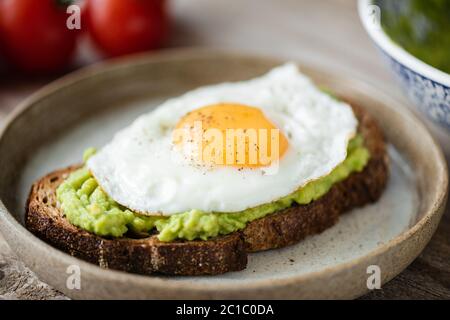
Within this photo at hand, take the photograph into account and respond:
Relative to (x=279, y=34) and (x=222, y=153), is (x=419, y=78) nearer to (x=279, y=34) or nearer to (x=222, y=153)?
(x=222, y=153)

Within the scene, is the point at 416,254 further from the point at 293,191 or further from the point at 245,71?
the point at 245,71

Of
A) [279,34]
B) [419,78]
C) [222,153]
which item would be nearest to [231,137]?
[222,153]

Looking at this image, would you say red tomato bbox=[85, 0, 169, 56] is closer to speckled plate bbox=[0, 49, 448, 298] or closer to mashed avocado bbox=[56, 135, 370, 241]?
speckled plate bbox=[0, 49, 448, 298]

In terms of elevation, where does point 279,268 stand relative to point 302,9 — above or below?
below

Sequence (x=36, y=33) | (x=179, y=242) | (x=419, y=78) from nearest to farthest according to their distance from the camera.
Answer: (x=179, y=242), (x=419, y=78), (x=36, y=33)

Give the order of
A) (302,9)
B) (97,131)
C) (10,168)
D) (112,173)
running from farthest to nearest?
(302,9) < (97,131) < (10,168) < (112,173)
